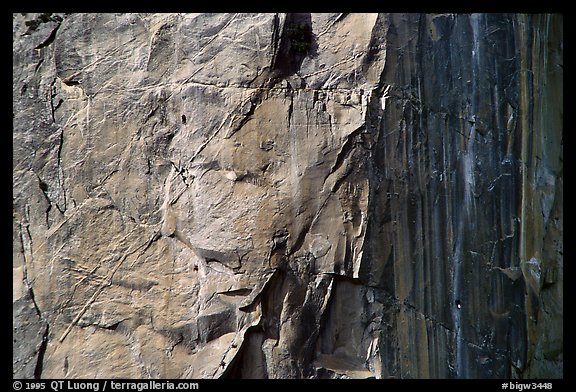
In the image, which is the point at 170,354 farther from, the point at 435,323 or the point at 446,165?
the point at 446,165

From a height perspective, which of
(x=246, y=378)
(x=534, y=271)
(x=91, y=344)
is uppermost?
(x=534, y=271)

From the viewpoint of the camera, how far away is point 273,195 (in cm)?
660

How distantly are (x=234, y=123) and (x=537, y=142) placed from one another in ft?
13.2

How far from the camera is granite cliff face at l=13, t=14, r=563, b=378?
21.5 feet

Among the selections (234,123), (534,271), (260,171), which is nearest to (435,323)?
(534,271)

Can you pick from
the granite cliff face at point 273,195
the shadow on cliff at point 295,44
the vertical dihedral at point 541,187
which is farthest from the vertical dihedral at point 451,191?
the shadow on cliff at point 295,44

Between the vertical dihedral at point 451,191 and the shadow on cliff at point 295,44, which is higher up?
the shadow on cliff at point 295,44

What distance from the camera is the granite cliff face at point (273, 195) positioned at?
21.5ft

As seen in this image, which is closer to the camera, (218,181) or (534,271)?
(218,181)

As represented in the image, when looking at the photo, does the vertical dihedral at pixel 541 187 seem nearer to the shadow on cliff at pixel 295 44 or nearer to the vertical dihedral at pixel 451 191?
the vertical dihedral at pixel 451 191

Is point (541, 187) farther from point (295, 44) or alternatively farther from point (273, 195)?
point (295, 44)

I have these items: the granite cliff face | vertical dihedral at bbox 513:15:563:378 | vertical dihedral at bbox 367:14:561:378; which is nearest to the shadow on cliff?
the granite cliff face

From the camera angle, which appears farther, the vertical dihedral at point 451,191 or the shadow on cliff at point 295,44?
the vertical dihedral at point 451,191

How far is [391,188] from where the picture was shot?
6.82m
